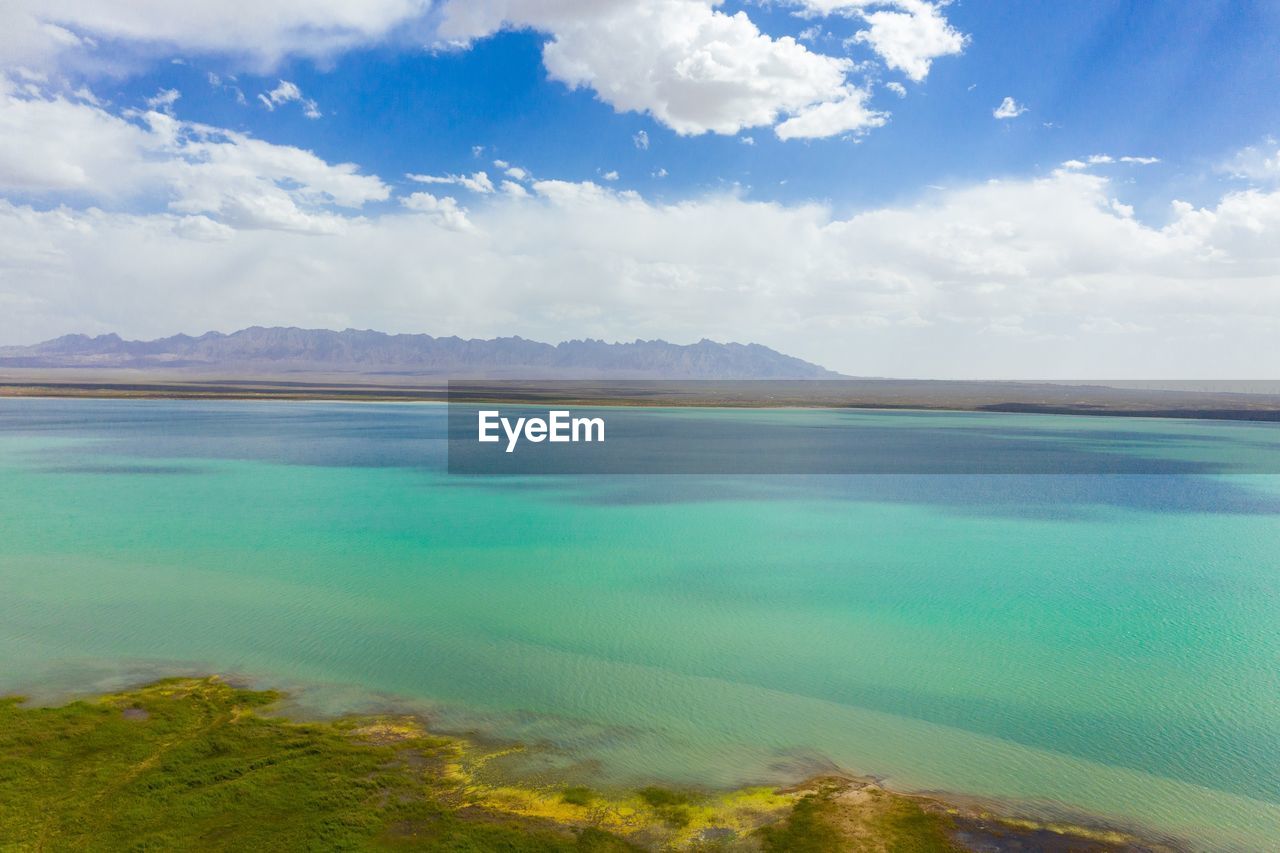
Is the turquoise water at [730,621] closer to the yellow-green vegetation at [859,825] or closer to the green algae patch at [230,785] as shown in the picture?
the yellow-green vegetation at [859,825]

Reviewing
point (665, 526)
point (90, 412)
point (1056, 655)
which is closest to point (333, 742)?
point (1056, 655)

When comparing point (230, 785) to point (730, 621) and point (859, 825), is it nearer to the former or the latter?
point (859, 825)

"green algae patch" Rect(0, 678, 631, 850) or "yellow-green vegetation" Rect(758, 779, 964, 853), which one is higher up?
"yellow-green vegetation" Rect(758, 779, 964, 853)

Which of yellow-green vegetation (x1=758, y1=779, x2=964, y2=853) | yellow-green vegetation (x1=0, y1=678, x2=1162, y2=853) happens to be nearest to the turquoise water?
yellow-green vegetation (x1=758, y1=779, x2=964, y2=853)

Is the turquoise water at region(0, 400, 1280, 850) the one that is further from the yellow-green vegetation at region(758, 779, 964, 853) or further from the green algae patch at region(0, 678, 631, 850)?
the green algae patch at region(0, 678, 631, 850)

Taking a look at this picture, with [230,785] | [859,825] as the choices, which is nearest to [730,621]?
[859,825]

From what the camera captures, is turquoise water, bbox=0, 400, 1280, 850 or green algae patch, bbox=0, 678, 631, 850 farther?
turquoise water, bbox=0, 400, 1280, 850
